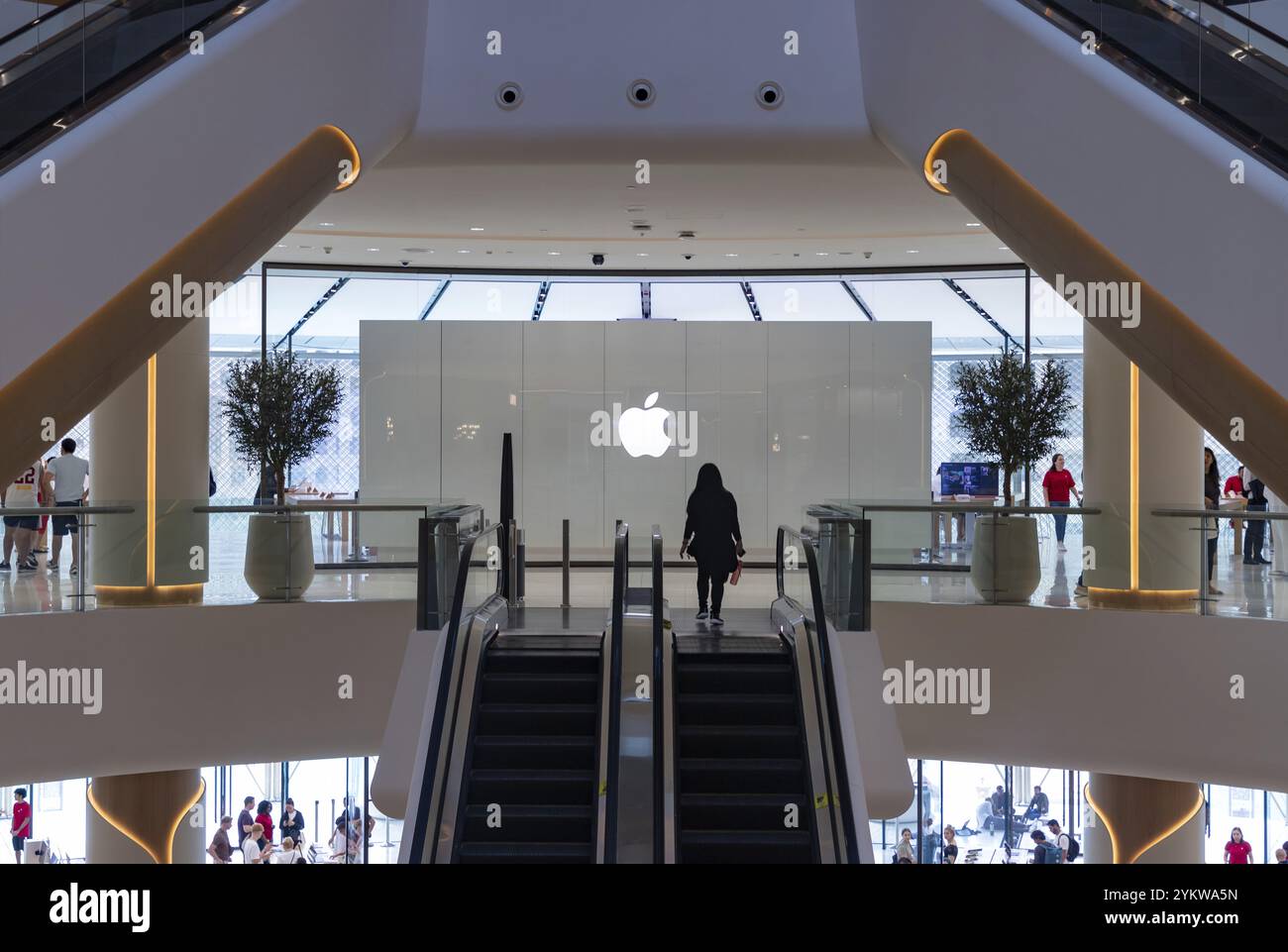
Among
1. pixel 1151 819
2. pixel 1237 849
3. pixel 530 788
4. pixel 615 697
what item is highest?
pixel 615 697

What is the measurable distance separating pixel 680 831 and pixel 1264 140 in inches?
217

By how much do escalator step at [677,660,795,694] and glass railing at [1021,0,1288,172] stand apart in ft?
16.3

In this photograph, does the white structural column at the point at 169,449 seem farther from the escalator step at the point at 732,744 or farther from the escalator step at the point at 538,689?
the escalator step at the point at 732,744

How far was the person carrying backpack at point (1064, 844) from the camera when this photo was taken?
19.3 meters

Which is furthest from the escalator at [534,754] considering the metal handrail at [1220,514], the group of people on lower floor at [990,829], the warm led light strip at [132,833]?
the group of people on lower floor at [990,829]

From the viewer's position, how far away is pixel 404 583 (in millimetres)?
12078

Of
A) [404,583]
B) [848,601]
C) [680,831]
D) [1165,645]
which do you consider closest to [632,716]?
[680,831]

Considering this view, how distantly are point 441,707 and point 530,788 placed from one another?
0.85 metres

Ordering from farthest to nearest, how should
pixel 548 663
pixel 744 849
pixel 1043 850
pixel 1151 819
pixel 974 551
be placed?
1. pixel 1043 850
2. pixel 1151 819
3. pixel 974 551
4. pixel 548 663
5. pixel 744 849

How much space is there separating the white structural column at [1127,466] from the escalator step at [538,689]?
4.82m

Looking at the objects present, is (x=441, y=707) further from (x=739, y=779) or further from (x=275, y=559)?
(x=275, y=559)

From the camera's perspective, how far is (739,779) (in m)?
8.83

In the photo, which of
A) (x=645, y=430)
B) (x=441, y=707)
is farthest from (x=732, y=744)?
(x=645, y=430)

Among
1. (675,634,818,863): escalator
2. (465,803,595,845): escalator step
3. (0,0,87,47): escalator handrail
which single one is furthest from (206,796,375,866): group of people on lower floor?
(0,0,87,47): escalator handrail
